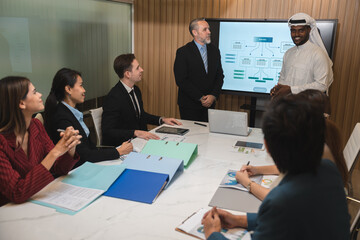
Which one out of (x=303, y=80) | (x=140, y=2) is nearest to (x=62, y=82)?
(x=303, y=80)

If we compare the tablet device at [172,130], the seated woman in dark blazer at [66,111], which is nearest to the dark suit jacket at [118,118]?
the tablet device at [172,130]

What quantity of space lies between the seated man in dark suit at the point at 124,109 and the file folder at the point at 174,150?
1.62 ft

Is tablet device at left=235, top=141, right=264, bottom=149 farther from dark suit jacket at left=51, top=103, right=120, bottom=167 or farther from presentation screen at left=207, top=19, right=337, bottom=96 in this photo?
presentation screen at left=207, top=19, right=337, bottom=96

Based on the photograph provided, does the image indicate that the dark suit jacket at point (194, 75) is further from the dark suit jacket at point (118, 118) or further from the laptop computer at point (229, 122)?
the laptop computer at point (229, 122)

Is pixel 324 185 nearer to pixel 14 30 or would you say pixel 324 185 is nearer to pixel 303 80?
pixel 303 80

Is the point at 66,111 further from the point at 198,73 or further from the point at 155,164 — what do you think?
the point at 198,73

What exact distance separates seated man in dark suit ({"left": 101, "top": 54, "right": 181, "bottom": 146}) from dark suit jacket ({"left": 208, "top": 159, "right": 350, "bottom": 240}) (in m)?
1.89

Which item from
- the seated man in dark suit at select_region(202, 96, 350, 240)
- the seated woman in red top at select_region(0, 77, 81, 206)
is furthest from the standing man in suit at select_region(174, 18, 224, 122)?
the seated man in dark suit at select_region(202, 96, 350, 240)

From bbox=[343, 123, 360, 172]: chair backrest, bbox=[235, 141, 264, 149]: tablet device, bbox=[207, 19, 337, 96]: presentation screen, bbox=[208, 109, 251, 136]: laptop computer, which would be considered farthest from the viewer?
bbox=[207, 19, 337, 96]: presentation screen

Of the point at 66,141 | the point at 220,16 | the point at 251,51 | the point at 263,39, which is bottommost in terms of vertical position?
the point at 66,141

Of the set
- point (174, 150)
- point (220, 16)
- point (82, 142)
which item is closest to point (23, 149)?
point (82, 142)

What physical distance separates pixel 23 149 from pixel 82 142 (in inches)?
23.1

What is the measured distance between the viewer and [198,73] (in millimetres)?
3910

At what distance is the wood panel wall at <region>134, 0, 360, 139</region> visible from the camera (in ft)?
12.7
